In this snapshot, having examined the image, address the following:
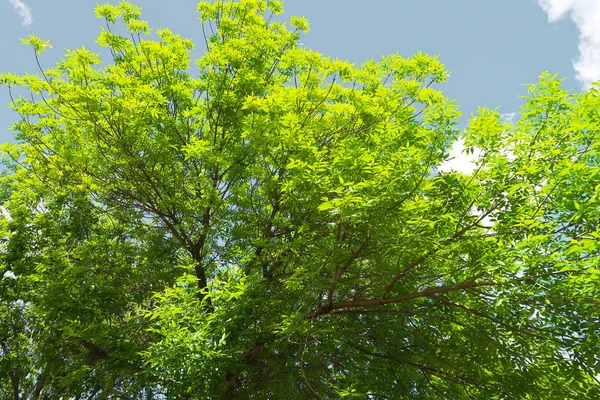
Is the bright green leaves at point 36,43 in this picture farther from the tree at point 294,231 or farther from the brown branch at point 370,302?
the brown branch at point 370,302

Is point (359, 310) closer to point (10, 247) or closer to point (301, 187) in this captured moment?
point (301, 187)

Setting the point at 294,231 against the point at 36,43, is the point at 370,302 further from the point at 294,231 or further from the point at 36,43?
the point at 36,43

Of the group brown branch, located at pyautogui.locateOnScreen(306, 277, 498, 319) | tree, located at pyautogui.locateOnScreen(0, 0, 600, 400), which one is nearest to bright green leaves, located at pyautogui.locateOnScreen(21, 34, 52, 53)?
tree, located at pyautogui.locateOnScreen(0, 0, 600, 400)

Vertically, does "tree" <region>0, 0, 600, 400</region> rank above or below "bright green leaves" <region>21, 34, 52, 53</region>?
below

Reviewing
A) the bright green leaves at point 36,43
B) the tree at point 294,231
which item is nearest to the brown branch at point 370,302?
the tree at point 294,231

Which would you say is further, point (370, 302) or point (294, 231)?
point (294, 231)

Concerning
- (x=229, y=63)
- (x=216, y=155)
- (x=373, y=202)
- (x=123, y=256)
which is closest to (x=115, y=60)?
(x=229, y=63)

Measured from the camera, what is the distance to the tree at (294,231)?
→ 461 centimetres

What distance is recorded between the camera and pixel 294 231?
7.34 metres

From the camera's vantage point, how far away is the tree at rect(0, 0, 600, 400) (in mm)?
4605

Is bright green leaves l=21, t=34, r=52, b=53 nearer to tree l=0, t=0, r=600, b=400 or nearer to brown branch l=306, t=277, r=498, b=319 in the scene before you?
tree l=0, t=0, r=600, b=400

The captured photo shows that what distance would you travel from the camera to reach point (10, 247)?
31.4ft

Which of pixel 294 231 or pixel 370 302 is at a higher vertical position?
pixel 294 231

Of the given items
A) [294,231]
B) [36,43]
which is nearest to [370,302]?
[294,231]
